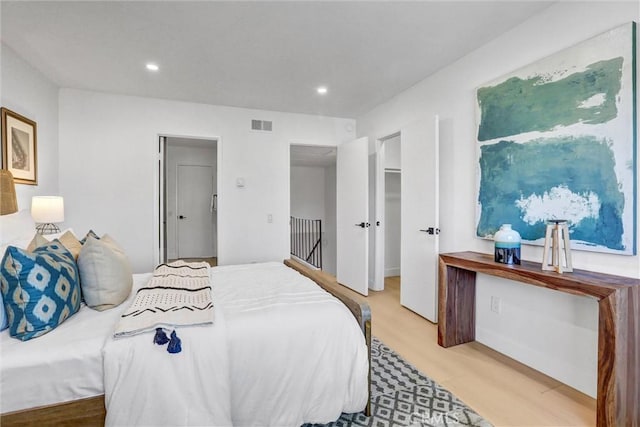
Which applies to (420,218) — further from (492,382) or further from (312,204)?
(312,204)

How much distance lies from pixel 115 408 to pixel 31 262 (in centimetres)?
71

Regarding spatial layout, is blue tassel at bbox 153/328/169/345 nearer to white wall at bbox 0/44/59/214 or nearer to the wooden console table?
the wooden console table

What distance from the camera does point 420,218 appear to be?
318 cm

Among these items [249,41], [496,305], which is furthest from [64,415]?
[496,305]

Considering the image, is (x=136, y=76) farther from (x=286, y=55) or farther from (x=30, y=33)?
(x=286, y=55)

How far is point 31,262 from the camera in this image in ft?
4.27

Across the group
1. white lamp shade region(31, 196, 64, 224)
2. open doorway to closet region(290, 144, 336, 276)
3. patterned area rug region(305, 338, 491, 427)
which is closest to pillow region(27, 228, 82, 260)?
white lamp shade region(31, 196, 64, 224)

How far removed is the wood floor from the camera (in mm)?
1735

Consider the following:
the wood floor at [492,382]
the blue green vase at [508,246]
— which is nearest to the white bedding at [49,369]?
the wood floor at [492,382]

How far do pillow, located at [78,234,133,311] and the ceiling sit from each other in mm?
1651

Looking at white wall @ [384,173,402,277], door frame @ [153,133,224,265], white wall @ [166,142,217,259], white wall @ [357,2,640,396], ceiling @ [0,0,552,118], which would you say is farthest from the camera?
white wall @ [166,142,217,259]

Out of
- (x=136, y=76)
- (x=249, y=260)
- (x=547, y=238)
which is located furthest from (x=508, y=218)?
(x=136, y=76)

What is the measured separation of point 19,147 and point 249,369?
9.96 feet

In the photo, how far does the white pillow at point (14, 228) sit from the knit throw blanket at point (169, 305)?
857 mm
